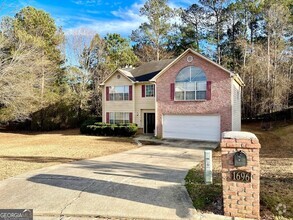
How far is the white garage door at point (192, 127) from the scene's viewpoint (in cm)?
1712

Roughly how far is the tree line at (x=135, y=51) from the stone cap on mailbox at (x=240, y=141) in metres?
20.8

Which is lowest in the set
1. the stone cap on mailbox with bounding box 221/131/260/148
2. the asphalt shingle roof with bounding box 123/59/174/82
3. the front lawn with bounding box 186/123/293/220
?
the front lawn with bounding box 186/123/293/220

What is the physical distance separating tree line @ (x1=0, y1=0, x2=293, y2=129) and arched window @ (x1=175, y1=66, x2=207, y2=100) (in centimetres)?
1105

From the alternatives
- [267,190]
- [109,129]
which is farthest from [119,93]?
[267,190]

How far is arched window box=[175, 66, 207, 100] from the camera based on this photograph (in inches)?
696

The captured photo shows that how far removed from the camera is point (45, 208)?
5.25 metres

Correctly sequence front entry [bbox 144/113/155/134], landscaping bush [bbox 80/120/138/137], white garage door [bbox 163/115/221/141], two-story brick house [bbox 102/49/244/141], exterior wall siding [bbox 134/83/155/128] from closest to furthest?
two-story brick house [bbox 102/49/244/141]
white garage door [bbox 163/115/221/141]
landscaping bush [bbox 80/120/138/137]
exterior wall siding [bbox 134/83/155/128]
front entry [bbox 144/113/155/134]

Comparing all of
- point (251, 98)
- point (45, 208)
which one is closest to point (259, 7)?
point (251, 98)

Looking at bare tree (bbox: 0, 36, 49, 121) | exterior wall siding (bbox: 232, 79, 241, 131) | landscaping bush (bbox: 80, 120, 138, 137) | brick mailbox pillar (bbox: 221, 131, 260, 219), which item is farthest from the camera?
landscaping bush (bbox: 80, 120, 138, 137)

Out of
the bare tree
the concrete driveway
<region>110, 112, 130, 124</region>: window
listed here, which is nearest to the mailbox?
the concrete driveway

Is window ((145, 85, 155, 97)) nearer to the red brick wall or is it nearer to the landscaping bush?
the red brick wall

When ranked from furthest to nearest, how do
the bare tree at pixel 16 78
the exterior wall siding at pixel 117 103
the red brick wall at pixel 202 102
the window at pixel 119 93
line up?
the window at pixel 119 93 < the exterior wall siding at pixel 117 103 < the bare tree at pixel 16 78 < the red brick wall at pixel 202 102

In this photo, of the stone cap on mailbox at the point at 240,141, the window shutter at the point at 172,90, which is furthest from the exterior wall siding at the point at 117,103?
the stone cap on mailbox at the point at 240,141

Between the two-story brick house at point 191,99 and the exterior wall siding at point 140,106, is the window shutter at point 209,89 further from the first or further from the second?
the exterior wall siding at point 140,106
